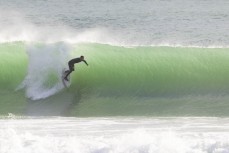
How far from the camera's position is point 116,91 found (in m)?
16.4

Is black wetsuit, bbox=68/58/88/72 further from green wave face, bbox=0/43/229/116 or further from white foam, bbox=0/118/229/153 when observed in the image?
white foam, bbox=0/118/229/153

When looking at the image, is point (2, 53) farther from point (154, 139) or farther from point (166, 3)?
point (166, 3)

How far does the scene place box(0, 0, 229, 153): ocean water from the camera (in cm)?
1135

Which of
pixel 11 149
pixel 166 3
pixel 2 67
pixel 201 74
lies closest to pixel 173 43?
pixel 201 74

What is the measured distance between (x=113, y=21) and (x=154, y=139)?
639 inches

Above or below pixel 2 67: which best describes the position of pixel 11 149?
below

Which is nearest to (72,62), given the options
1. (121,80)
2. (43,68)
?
(43,68)

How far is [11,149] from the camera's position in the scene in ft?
36.0

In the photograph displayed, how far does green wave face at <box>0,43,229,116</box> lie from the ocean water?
26 mm

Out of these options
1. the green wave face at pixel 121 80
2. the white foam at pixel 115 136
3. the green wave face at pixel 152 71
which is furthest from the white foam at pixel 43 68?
the white foam at pixel 115 136

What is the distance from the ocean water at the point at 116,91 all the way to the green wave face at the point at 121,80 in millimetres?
26

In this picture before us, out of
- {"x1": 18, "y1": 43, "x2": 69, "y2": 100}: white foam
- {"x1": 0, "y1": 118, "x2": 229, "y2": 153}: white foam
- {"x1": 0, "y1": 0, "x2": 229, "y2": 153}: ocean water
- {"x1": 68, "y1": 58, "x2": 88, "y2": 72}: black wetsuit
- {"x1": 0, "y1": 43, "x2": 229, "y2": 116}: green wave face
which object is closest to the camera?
{"x1": 0, "y1": 118, "x2": 229, "y2": 153}: white foam

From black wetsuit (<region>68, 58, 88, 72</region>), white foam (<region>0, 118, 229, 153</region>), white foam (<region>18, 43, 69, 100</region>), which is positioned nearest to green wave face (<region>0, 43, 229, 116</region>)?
white foam (<region>18, 43, 69, 100</region>)

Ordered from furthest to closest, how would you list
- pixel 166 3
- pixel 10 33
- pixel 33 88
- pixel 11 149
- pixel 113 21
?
pixel 166 3 → pixel 113 21 → pixel 10 33 → pixel 33 88 → pixel 11 149
